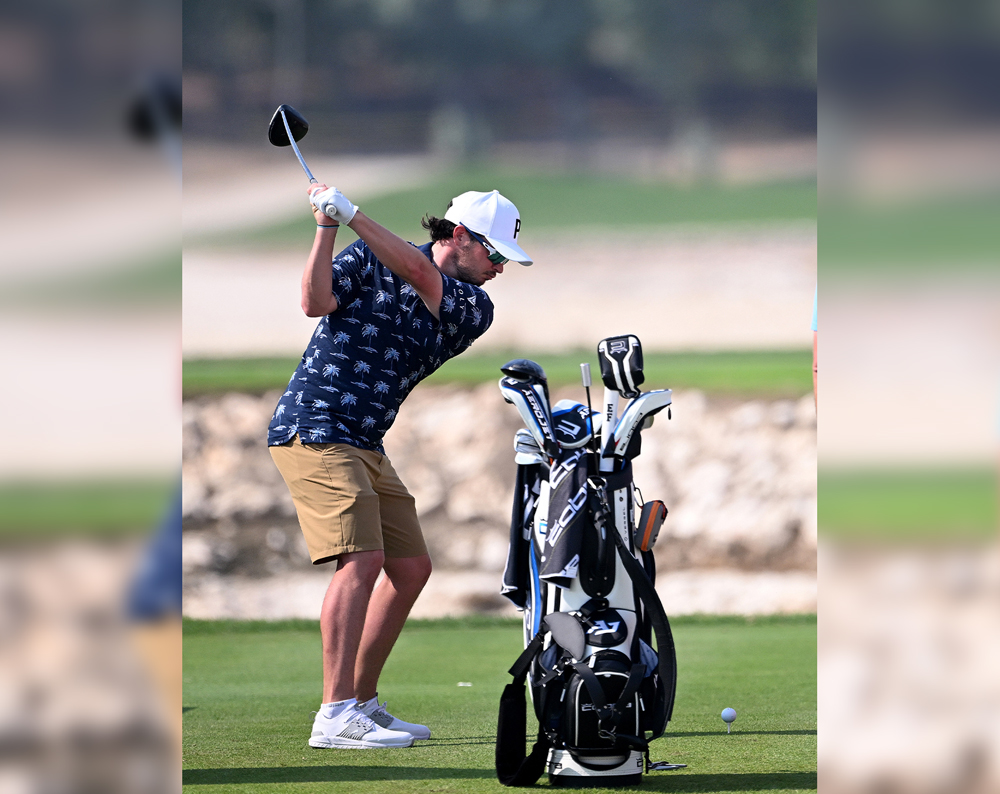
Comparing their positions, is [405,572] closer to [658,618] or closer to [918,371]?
[658,618]

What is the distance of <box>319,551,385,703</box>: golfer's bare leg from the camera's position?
2855 mm

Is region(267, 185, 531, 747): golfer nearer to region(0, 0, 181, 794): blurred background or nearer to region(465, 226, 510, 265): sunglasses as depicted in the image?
region(465, 226, 510, 265): sunglasses

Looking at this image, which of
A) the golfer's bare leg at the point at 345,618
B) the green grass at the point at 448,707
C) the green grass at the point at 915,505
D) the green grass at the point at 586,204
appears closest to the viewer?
the green grass at the point at 915,505

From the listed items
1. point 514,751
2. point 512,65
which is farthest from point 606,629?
point 512,65

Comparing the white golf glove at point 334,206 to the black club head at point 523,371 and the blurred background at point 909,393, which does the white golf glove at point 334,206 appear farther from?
the blurred background at point 909,393

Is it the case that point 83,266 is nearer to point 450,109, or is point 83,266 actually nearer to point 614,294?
point 614,294

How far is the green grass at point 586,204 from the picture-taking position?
16.4m

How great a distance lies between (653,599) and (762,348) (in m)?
10.3

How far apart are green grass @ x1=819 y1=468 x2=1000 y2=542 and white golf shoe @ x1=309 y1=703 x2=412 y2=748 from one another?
6.46ft

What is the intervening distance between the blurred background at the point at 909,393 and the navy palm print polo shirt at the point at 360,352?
1.87 metres

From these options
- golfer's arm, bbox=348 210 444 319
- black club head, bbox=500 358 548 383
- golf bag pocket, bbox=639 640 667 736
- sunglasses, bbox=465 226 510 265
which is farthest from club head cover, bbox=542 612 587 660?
sunglasses, bbox=465 226 510 265

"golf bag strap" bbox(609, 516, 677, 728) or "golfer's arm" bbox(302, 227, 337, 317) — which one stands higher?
"golfer's arm" bbox(302, 227, 337, 317)

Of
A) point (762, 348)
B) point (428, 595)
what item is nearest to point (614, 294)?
point (762, 348)

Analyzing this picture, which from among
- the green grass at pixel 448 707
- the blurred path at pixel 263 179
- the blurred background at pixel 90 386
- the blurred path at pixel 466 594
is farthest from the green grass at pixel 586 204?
the blurred background at pixel 90 386
